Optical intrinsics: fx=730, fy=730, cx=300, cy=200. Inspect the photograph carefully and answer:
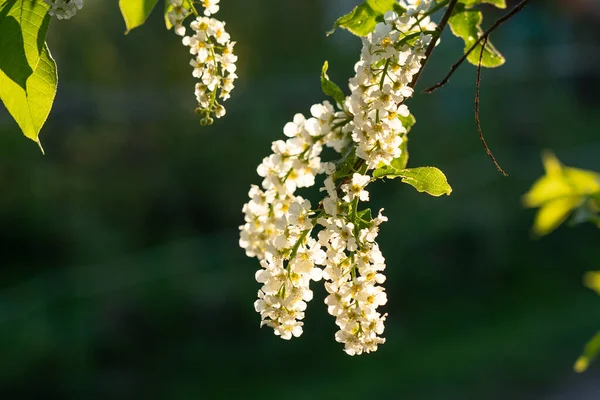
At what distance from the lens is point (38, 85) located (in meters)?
0.65

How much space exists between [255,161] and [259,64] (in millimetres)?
916

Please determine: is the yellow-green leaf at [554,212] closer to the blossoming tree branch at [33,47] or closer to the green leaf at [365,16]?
the green leaf at [365,16]

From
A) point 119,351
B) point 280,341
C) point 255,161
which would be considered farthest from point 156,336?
point 255,161

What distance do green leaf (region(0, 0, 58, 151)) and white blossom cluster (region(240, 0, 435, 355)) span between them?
0.21m

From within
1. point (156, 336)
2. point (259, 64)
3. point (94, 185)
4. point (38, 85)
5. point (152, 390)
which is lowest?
point (38, 85)

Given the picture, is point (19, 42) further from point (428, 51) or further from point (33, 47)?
point (428, 51)

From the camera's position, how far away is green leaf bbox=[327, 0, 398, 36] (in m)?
0.75

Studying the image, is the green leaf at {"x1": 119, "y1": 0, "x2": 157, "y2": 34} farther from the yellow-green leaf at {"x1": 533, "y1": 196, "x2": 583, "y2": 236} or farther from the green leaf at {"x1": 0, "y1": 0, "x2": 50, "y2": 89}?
the yellow-green leaf at {"x1": 533, "y1": 196, "x2": 583, "y2": 236}

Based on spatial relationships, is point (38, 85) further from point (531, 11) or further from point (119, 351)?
point (531, 11)

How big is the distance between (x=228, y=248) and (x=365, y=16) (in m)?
4.10

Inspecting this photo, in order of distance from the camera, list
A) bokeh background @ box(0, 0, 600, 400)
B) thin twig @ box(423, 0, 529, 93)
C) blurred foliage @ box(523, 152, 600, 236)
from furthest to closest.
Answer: bokeh background @ box(0, 0, 600, 400), blurred foliage @ box(523, 152, 600, 236), thin twig @ box(423, 0, 529, 93)

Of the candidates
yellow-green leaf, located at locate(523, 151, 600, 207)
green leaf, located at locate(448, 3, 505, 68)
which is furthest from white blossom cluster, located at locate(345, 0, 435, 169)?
yellow-green leaf, located at locate(523, 151, 600, 207)

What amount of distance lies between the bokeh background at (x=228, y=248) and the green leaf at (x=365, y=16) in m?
3.59

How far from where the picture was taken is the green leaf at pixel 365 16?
75 centimetres
